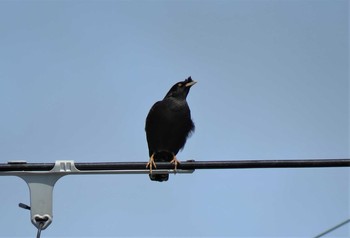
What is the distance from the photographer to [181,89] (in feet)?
28.7

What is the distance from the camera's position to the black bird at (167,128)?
8156 mm

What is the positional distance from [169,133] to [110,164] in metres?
3.11

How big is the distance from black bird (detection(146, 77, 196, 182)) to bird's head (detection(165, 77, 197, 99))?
22 cm

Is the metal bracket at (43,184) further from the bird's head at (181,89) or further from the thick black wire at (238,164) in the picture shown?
the bird's head at (181,89)

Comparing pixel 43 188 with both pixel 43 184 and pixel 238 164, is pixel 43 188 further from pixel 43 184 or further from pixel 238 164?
pixel 238 164

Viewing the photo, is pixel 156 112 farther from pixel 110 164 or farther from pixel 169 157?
pixel 110 164

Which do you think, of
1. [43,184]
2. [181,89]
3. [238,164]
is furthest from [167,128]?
[43,184]

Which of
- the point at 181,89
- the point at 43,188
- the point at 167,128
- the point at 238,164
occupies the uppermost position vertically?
the point at 181,89

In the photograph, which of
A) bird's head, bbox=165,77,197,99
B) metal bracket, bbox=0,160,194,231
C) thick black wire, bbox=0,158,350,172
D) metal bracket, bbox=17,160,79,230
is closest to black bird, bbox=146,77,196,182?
bird's head, bbox=165,77,197,99

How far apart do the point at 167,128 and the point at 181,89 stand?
806mm

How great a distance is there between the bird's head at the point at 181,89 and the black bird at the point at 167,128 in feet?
0.72

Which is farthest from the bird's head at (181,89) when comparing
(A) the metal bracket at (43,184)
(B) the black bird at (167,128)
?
(A) the metal bracket at (43,184)

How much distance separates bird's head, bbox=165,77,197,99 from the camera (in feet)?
28.5

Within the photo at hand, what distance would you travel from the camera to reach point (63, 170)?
4.89m
